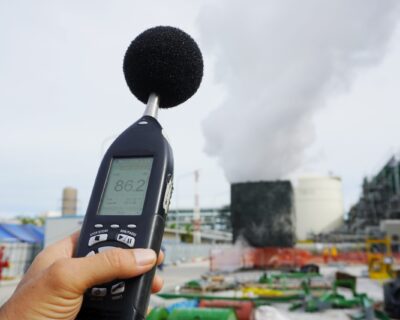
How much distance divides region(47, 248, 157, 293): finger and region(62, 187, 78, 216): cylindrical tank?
65011 mm

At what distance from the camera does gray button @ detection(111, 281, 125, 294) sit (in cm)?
137

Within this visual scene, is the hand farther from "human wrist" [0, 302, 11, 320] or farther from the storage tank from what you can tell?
the storage tank

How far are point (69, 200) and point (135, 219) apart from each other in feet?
219

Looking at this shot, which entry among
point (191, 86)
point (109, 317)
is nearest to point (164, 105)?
point (191, 86)

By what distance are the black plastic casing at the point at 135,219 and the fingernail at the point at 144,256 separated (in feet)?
0.17

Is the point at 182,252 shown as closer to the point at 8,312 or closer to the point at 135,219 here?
the point at 135,219

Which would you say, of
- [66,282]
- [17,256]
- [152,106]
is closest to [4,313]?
[66,282]

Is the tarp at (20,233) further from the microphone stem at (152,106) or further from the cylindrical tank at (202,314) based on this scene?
the microphone stem at (152,106)

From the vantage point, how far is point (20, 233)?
2153cm

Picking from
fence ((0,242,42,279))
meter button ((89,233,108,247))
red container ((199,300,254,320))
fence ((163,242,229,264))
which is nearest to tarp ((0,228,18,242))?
fence ((0,242,42,279))

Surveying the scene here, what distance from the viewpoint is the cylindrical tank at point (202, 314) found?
4.41 metres

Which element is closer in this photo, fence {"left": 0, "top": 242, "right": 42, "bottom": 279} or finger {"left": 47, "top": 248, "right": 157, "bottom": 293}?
finger {"left": 47, "top": 248, "right": 157, "bottom": 293}

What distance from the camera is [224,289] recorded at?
505 inches

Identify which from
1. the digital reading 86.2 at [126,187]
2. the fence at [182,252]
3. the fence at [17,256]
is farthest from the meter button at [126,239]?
the fence at [182,252]
